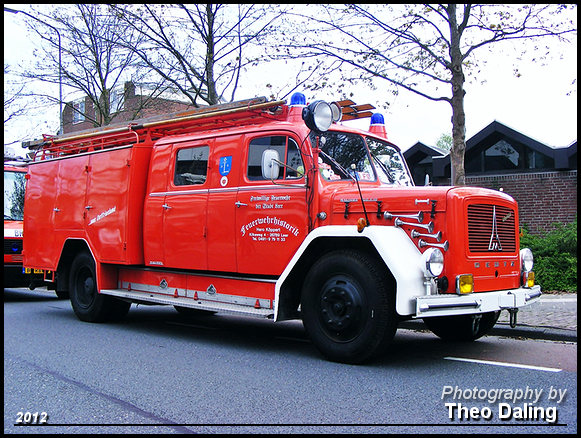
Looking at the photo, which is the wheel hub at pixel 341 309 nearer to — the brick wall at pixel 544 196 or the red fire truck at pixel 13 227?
the red fire truck at pixel 13 227

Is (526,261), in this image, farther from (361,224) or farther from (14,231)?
(14,231)

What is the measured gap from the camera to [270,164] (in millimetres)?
6566

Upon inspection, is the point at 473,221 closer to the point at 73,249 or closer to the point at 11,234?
the point at 73,249

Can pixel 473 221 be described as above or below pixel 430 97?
below

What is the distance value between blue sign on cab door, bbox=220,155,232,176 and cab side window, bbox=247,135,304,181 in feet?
1.08

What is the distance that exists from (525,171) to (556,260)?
16.1 ft

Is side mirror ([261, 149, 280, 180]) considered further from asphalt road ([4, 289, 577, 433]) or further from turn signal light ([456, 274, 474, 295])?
turn signal light ([456, 274, 474, 295])

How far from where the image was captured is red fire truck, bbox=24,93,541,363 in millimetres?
5629

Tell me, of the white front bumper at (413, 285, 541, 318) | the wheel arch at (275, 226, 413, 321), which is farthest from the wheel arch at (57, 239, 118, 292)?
the white front bumper at (413, 285, 541, 318)

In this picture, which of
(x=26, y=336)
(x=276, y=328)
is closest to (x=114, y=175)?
(x=26, y=336)

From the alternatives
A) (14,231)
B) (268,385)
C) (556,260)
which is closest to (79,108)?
(14,231)

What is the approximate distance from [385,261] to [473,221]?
115cm

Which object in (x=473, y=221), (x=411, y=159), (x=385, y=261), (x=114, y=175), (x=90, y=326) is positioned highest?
(x=411, y=159)

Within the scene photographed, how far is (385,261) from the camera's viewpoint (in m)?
5.41
